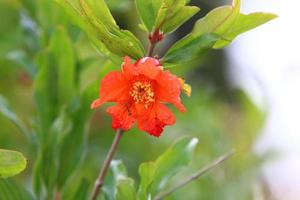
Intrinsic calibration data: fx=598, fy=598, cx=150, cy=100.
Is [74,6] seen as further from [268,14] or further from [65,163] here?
[65,163]

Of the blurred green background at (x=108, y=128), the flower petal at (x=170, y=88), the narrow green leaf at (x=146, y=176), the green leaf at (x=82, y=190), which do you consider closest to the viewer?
the flower petal at (x=170, y=88)

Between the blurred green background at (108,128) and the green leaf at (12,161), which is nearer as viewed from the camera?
the green leaf at (12,161)

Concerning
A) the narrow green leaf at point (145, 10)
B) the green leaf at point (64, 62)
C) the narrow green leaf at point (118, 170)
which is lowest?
the narrow green leaf at point (118, 170)

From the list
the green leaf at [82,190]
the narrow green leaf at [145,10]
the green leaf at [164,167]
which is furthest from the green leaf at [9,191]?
the narrow green leaf at [145,10]

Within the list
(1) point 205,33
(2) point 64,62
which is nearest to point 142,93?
(1) point 205,33

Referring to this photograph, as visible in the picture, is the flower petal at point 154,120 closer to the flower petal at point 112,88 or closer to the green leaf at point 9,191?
the flower petal at point 112,88

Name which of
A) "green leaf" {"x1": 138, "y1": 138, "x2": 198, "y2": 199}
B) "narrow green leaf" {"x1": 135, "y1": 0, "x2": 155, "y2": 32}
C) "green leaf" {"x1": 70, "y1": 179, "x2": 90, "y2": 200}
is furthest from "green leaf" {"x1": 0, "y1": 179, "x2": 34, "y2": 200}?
"narrow green leaf" {"x1": 135, "y1": 0, "x2": 155, "y2": 32}

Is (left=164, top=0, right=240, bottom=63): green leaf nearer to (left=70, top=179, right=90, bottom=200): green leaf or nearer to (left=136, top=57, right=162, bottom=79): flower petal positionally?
(left=136, top=57, right=162, bottom=79): flower petal

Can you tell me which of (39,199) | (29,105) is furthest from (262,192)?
(29,105)
